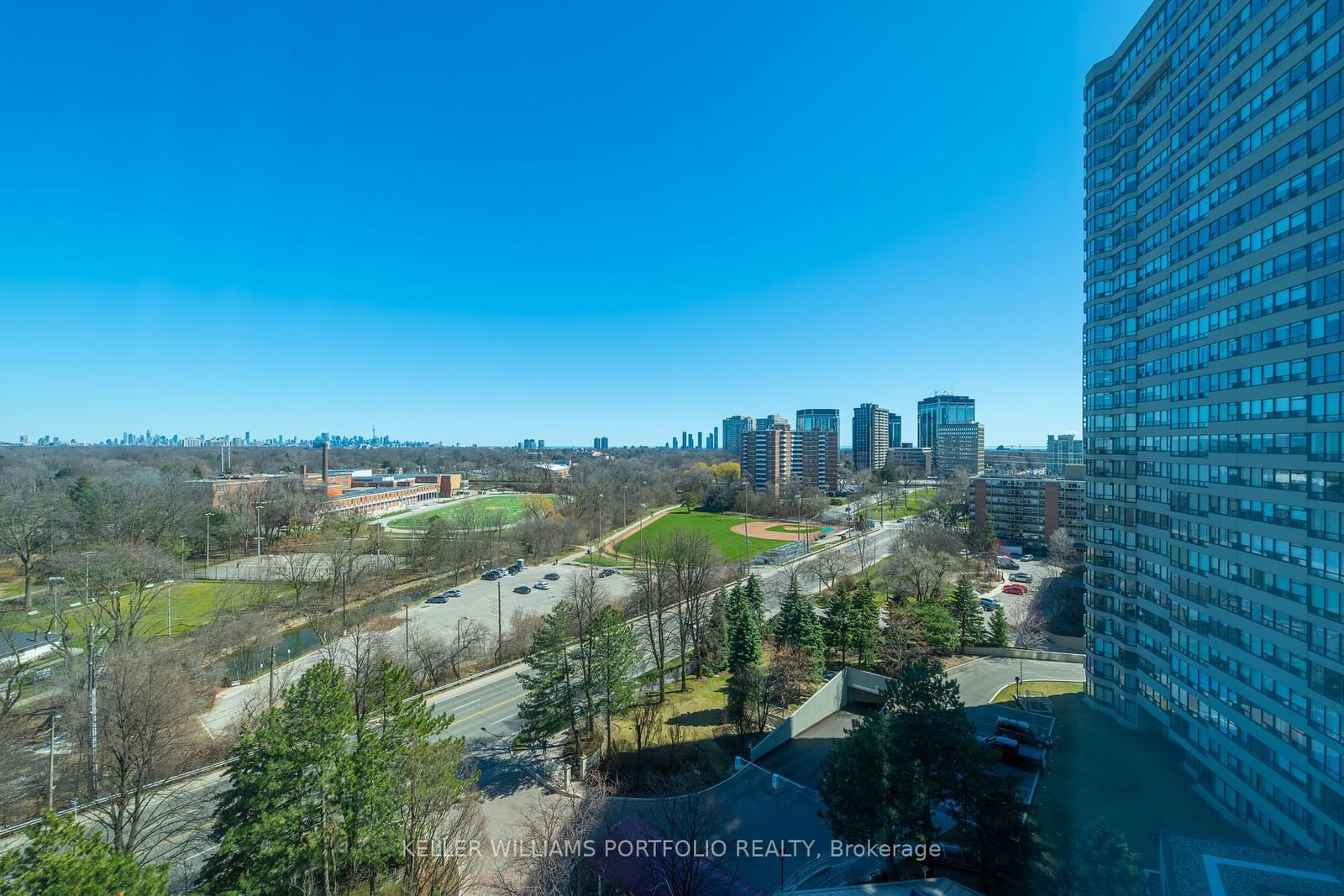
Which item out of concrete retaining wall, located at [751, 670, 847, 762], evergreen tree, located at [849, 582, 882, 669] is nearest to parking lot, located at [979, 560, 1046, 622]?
evergreen tree, located at [849, 582, 882, 669]

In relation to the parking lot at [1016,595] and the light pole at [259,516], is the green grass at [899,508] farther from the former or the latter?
the light pole at [259,516]

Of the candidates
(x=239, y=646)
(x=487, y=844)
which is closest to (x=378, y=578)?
(x=239, y=646)

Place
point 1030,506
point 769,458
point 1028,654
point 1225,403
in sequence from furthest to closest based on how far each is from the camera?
point 769,458, point 1030,506, point 1028,654, point 1225,403

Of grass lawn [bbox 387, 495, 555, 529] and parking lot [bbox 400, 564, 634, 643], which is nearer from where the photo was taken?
parking lot [bbox 400, 564, 634, 643]

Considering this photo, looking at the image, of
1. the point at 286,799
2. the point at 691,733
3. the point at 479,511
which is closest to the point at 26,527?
the point at 479,511

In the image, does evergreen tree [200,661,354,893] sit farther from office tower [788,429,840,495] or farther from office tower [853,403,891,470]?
office tower [853,403,891,470]

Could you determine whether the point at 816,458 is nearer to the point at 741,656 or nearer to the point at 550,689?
the point at 741,656
